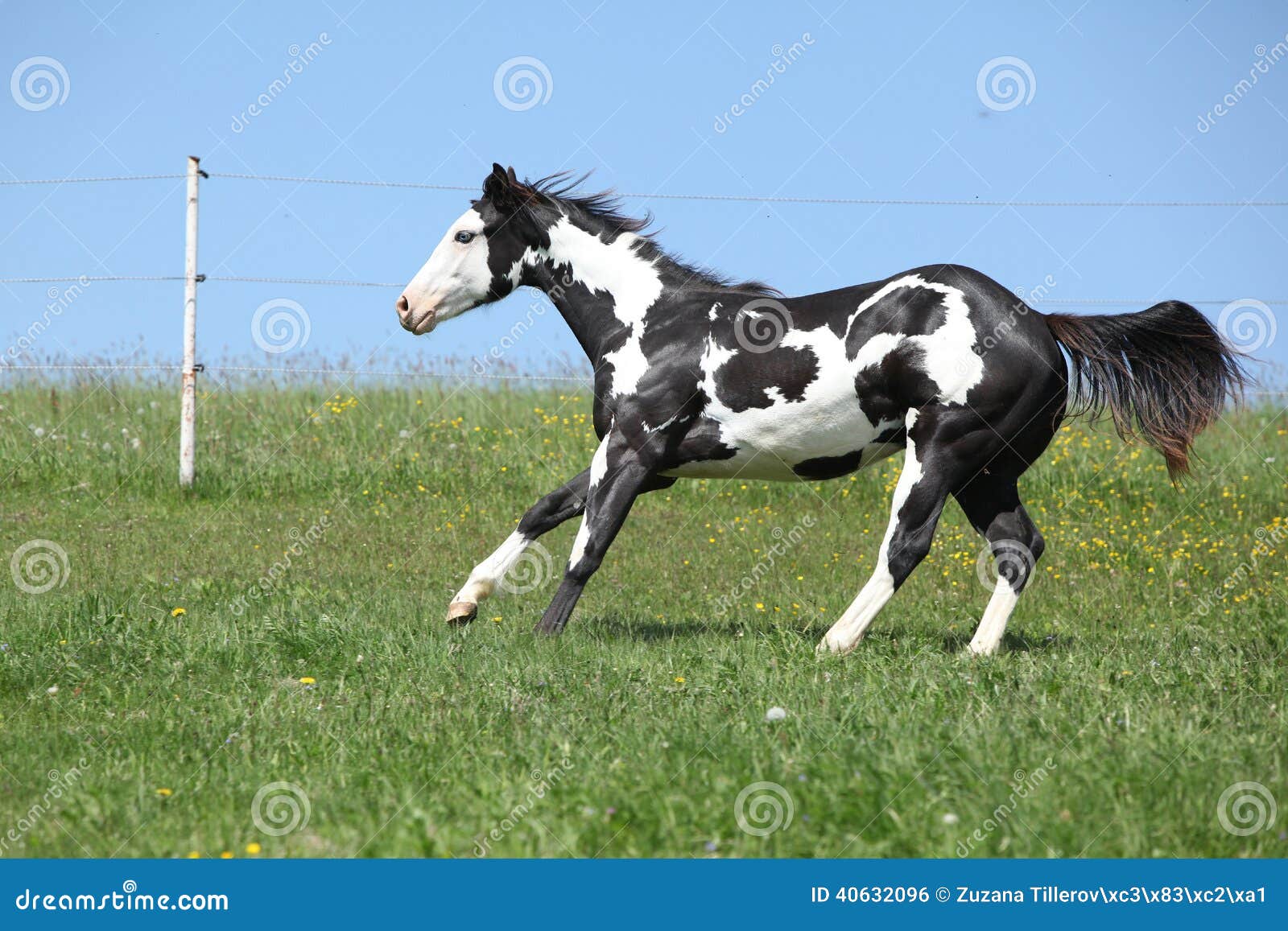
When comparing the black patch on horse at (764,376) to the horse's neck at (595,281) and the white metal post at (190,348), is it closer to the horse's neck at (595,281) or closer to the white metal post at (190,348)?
A: the horse's neck at (595,281)

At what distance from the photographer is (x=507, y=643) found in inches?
229

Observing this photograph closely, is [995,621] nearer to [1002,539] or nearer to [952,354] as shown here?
[1002,539]

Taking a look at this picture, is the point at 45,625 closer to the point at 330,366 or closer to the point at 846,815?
the point at 846,815

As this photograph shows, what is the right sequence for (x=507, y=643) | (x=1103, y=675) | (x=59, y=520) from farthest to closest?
(x=59, y=520) → (x=507, y=643) → (x=1103, y=675)

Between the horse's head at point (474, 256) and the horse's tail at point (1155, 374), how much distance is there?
2.69 metres

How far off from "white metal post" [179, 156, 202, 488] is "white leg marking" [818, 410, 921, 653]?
701 centimetres

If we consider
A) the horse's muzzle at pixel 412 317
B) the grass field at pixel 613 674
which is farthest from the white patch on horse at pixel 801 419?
the horse's muzzle at pixel 412 317

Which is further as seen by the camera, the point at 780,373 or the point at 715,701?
the point at 780,373

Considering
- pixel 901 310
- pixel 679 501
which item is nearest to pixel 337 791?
pixel 901 310

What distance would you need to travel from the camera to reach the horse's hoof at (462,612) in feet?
20.6

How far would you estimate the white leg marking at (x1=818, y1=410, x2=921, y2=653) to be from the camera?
229 inches

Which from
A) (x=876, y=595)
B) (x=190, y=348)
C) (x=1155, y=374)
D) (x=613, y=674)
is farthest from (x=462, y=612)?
(x=190, y=348)

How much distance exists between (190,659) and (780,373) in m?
2.91

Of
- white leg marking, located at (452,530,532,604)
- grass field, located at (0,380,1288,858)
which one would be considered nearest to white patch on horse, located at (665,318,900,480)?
grass field, located at (0,380,1288,858)
